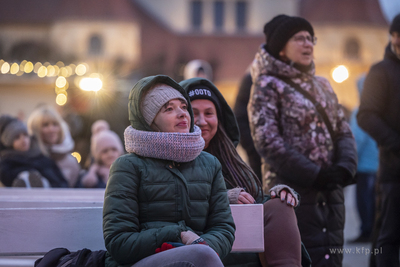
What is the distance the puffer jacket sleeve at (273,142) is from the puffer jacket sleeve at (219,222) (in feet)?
2.87

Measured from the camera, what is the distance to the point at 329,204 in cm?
342

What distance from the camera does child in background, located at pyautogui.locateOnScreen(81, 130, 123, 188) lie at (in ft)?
18.9

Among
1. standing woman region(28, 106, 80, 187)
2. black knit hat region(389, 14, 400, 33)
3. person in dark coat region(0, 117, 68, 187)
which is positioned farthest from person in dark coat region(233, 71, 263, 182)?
standing woman region(28, 106, 80, 187)

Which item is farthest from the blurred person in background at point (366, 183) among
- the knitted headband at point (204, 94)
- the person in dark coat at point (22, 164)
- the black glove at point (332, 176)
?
the knitted headband at point (204, 94)

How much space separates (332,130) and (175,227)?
5.28 feet

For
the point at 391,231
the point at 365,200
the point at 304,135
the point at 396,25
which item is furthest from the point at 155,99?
the point at 365,200

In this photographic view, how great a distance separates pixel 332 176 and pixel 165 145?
4.39ft

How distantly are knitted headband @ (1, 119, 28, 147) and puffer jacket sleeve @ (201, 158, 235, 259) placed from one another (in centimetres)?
367

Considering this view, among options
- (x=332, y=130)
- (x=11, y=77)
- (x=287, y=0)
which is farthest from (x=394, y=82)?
(x=287, y=0)

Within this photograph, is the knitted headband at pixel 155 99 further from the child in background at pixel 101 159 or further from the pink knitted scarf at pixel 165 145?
the child in background at pixel 101 159

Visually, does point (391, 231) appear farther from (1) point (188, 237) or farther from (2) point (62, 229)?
(2) point (62, 229)

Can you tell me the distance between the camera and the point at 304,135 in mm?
3428

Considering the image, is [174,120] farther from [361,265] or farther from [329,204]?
[361,265]

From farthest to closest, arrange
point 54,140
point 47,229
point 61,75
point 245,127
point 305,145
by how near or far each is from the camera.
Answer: point 61,75, point 54,140, point 245,127, point 305,145, point 47,229
